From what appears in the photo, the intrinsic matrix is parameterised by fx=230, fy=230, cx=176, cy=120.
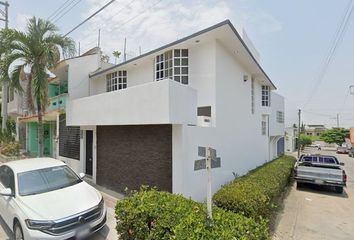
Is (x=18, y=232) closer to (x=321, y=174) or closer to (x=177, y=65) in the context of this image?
(x=177, y=65)

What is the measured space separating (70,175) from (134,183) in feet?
8.73

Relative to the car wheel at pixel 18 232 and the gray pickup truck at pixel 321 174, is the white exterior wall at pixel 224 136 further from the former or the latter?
the car wheel at pixel 18 232

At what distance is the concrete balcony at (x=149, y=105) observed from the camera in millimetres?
6559

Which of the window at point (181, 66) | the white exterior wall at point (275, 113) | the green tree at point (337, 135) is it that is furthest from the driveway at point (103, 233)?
the green tree at point (337, 135)

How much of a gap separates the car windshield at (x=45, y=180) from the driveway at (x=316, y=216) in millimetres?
5807

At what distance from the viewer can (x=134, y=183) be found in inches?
335

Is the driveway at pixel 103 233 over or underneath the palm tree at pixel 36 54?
underneath

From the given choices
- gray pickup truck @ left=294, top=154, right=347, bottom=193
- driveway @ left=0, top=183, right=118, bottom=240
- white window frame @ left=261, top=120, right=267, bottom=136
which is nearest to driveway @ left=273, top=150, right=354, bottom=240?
gray pickup truck @ left=294, top=154, right=347, bottom=193

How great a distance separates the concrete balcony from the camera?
258 inches

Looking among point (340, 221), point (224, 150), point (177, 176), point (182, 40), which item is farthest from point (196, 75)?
point (340, 221)

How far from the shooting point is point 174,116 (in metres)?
6.57

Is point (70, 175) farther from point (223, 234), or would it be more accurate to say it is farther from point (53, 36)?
point (53, 36)

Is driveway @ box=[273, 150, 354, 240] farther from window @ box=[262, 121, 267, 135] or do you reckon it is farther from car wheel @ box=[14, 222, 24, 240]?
car wheel @ box=[14, 222, 24, 240]

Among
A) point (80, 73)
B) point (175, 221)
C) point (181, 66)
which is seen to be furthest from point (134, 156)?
point (80, 73)
